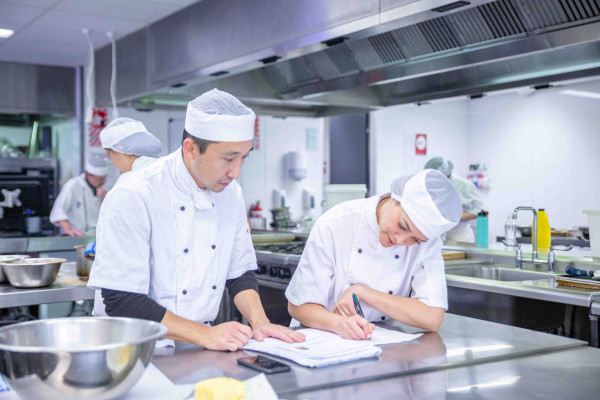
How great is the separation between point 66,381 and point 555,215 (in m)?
7.10

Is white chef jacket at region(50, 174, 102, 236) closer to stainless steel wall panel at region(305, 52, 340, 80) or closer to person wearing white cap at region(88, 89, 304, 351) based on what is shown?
stainless steel wall panel at region(305, 52, 340, 80)

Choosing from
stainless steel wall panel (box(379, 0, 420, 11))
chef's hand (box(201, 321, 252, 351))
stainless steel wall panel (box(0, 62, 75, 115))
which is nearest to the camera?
chef's hand (box(201, 321, 252, 351))

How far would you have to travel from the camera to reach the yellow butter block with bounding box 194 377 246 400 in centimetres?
131

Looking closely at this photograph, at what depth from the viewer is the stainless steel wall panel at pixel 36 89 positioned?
7293 mm

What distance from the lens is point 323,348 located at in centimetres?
190

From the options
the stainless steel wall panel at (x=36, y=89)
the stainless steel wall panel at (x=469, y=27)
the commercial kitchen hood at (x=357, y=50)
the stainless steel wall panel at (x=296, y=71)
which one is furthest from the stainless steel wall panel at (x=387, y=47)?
the stainless steel wall panel at (x=36, y=89)

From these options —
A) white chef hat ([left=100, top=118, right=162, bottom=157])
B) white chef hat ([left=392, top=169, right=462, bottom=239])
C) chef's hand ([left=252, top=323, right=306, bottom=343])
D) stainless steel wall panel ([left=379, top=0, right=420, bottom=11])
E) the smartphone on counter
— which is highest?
stainless steel wall panel ([left=379, top=0, right=420, bottom=11])

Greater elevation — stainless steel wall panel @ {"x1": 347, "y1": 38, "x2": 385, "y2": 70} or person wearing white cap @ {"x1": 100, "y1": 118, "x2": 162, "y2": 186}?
stainless steel wall panel @ {"x1": 347, "y1": 38, "x2": 385, "y2": 70}

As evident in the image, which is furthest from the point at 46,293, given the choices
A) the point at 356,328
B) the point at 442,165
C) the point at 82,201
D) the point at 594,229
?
the point at 442,165

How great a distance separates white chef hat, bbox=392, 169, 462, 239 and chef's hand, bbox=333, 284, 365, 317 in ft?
1.06

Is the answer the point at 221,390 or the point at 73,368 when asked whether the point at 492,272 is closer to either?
the point at 221,390

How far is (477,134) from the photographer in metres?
8.70

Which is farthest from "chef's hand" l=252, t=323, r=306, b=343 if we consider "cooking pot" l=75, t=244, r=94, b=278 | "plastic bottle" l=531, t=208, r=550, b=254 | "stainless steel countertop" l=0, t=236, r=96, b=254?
"stainless steel countertop" l=0, t=236, r=96, b=254

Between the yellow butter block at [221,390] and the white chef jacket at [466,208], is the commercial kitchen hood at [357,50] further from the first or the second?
the yellow butter block at [221,390]
